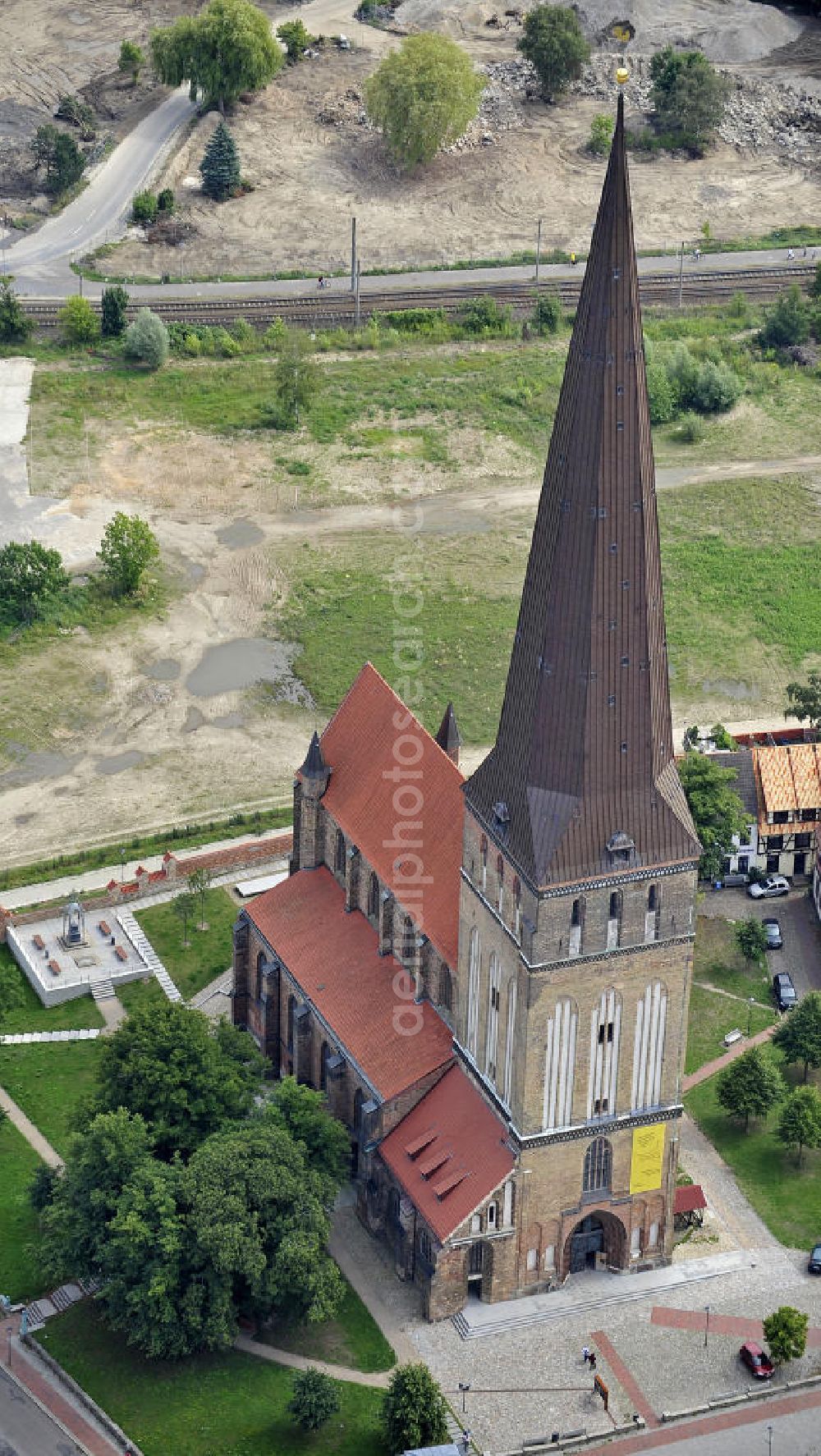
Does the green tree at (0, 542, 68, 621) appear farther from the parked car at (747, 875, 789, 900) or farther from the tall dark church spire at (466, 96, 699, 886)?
the tall dark church spire at (466, 96, 699, 886)

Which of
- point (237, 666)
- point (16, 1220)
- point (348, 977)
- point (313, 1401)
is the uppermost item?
point (348, 977)

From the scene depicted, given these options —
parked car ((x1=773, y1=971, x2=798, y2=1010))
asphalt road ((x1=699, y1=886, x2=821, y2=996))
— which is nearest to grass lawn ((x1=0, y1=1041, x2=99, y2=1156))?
parked car ((x1=773, y1=971, x2=798, y2=1010))

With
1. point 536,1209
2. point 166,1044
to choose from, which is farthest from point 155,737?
point 536,1209

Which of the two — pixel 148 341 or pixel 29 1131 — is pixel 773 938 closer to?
pixel 29 1131

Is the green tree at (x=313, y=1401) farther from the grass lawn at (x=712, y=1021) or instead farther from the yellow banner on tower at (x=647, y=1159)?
the grass lawn at (x=712, y=1021)

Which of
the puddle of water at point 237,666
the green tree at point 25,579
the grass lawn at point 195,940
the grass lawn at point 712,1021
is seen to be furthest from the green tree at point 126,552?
the grass lawn at point 712,1021

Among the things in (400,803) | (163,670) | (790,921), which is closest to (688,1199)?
(400,803)
